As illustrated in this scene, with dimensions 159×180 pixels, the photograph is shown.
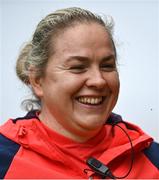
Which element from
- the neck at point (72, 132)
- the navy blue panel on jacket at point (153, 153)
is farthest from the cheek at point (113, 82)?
the navy blue panel on jacket at point (153, 153)

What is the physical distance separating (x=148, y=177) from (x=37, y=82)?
0.50 m

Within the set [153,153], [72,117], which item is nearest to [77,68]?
[72,117]

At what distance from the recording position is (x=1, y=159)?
3.51 ft

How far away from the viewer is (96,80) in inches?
40.6

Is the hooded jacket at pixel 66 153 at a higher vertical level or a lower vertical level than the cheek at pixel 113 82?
lower

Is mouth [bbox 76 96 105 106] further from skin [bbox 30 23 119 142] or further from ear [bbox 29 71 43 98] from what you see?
ear [bbox 29 71 43 98]

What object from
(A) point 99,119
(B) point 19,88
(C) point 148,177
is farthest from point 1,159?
(B) point 19,88

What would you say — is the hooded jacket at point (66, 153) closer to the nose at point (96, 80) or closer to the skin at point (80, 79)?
the skin at point (80, 79)

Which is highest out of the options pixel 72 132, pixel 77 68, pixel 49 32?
pixel 49 32

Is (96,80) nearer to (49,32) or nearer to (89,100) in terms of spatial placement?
(89,100)

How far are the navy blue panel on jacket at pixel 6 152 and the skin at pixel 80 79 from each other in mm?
166

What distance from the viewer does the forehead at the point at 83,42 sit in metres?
1.05

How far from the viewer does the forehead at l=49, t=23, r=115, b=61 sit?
1054 millimetres

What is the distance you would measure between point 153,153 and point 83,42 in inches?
19.3
